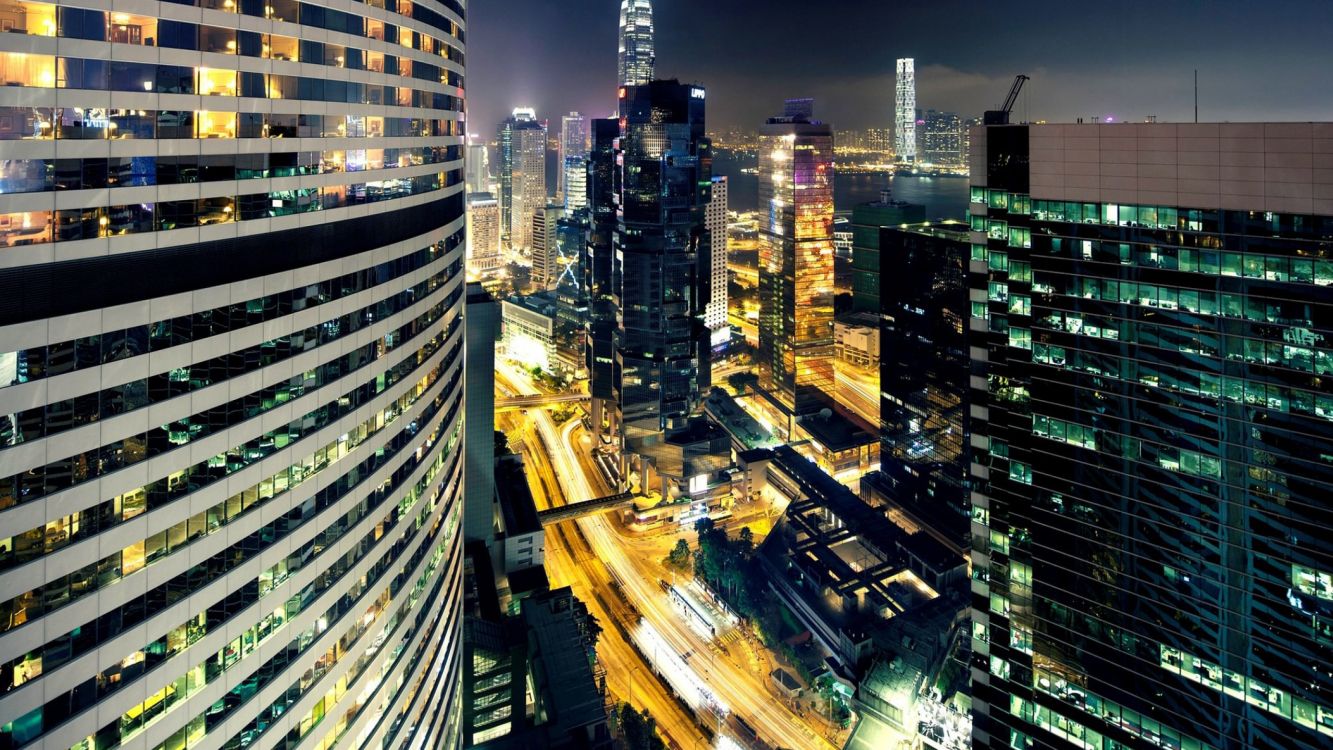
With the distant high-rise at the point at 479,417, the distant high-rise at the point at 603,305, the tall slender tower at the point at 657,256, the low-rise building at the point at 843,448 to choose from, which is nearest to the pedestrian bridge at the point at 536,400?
the distant high-rise at the point at 603,305

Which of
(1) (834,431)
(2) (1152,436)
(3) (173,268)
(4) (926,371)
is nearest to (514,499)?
(4) (926,371)

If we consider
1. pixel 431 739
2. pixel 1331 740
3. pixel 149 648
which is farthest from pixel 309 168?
pixel 1331 740

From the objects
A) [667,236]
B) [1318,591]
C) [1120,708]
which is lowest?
[1120,708]

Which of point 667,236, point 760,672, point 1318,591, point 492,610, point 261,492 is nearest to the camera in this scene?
point 261,492

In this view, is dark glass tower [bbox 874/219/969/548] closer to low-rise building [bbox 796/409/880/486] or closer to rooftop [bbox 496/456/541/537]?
low-rise building [bbox 796/409/880/486]

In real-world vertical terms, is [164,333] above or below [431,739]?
above

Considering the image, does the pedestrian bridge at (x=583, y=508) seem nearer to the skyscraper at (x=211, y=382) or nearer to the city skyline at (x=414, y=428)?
the city skyline at (x=414, y=428)

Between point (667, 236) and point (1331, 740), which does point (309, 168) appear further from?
point (667, 236)

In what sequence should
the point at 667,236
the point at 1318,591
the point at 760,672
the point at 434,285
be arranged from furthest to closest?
the point at 667,236
the point at 760,672
the point at 434,285
the point at 1318,591
